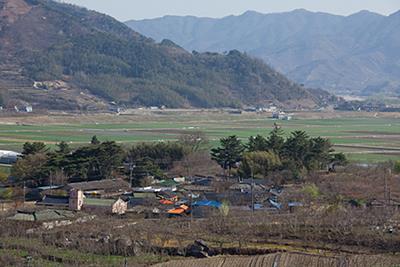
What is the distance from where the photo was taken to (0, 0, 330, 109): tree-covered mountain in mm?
73438

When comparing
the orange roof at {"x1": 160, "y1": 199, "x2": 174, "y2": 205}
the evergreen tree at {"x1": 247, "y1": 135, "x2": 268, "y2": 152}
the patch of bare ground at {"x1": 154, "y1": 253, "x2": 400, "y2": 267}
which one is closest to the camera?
the patch of bare ground at {"x1": 154, "y1": 253, "x2": 400, "y2": 267}

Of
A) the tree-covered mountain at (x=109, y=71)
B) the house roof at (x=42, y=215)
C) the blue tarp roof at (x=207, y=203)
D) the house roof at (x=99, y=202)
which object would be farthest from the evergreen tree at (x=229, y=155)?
the tree-covered mountain at (x=109, y=71)

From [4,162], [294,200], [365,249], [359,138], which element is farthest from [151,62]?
[365,249]

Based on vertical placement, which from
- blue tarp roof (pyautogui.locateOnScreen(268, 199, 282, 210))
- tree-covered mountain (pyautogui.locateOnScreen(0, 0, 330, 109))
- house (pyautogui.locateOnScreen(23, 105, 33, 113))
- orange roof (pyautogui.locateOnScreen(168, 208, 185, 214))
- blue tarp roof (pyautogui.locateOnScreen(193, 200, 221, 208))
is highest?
tree-covered mountain (pyautogui.locateOnScreen(0, 0, 330, 109))

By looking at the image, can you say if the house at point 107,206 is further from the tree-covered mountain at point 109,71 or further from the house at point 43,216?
the tree-covered mountain at point 109,71

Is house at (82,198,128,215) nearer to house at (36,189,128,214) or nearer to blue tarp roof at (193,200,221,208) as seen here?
house at (36,189,128,214)

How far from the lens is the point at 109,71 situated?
81.4 m

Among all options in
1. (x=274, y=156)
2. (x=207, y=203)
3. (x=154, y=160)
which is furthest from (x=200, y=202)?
(x=154, y=160)

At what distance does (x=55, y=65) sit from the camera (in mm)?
77938

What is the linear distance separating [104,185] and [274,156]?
6.13 m

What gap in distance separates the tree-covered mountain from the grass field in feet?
25.8

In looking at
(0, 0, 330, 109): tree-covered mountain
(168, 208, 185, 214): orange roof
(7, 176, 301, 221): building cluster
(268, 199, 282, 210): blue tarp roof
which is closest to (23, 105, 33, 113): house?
(0, 0, 330, 109): tree-covered mountain

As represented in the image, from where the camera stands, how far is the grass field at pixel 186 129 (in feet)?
129

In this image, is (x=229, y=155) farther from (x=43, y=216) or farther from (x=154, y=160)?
(x=43, y=216)
